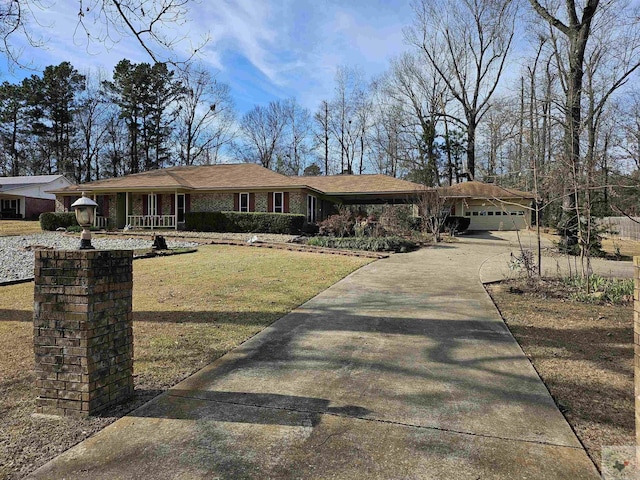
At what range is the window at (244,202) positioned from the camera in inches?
892

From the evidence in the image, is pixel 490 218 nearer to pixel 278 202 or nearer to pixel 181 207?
pixel 278 202

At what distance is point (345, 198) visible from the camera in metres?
28.9

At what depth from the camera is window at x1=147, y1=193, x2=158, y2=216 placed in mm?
23500

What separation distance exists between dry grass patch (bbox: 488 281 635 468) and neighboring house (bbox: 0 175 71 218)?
36.8 metres

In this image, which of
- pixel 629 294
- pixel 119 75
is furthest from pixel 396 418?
pixel 119 75

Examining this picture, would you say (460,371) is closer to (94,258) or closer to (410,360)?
(410,360)

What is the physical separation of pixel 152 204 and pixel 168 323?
65.7 ft

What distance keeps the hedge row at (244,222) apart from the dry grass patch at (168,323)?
8.21 metres

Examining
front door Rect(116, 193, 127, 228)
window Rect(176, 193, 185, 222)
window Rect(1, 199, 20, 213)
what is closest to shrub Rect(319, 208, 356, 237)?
window Rect(176, 193, 185, 222)

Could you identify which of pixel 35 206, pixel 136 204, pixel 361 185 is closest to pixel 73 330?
pixel 136 204

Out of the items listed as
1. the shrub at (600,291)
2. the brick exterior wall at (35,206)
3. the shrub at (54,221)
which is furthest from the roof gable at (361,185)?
the brick exterior wall at (35,206)

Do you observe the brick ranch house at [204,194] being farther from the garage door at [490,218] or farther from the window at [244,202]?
the garage door at [490,218]

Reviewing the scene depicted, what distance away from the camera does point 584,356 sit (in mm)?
4383

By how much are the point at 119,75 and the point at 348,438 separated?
42.5m
